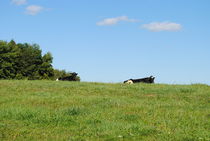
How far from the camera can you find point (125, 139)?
33.0ft

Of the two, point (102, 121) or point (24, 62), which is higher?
point (24, 62)

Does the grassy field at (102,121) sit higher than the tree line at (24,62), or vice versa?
the tree line at (24,62)

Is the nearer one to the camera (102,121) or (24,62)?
(102,121)

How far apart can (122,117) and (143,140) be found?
3460mm

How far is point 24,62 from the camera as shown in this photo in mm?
86812

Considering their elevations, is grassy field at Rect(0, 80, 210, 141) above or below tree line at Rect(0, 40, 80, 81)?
below

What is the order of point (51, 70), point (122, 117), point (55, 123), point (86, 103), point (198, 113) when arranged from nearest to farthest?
point (55, 123) < point (122, 117) < point (198, 113) < point (86, 103) < point (51, 70)

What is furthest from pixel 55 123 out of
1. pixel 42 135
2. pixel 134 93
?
pixel 134 93

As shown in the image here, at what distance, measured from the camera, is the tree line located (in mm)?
81688

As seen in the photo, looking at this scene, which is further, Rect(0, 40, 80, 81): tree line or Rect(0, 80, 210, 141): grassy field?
Rect(0, 40, 80, 81): tree line

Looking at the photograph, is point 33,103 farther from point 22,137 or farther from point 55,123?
point 22,137

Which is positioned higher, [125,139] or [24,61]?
[24,61]

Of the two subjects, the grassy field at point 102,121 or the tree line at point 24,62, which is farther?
the tree line at point 24,62

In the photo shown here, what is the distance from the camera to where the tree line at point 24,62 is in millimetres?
81688
